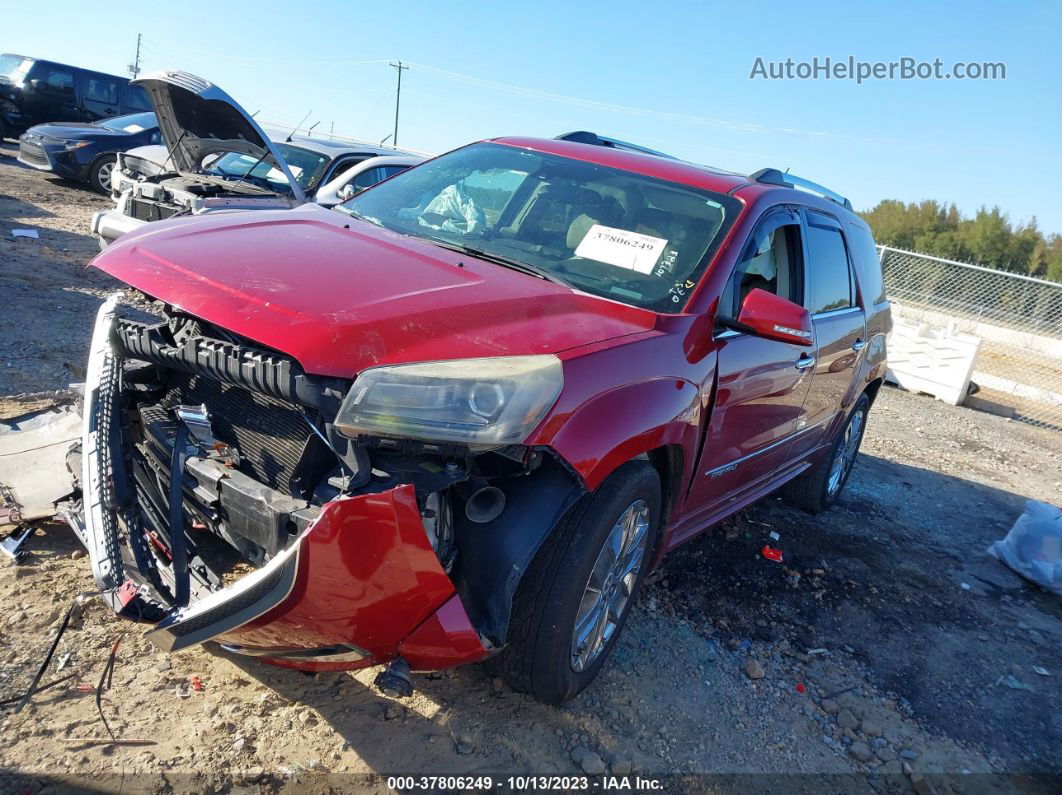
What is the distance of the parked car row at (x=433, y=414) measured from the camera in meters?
2.00

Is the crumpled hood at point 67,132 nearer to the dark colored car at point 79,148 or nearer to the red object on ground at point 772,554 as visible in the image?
the dark colored car at point 79,148

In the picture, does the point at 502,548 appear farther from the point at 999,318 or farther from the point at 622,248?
the point at 999,318

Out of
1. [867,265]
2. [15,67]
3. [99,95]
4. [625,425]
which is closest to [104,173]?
[99,95]

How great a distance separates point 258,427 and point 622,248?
157cm

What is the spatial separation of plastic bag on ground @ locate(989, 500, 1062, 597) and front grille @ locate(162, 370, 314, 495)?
4688 millimetres

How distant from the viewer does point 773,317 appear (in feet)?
9.27

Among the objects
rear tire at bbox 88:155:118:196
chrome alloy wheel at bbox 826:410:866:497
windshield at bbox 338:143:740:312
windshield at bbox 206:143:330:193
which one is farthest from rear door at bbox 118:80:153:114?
chrome alloy wheel at bbox 826:410:866:497

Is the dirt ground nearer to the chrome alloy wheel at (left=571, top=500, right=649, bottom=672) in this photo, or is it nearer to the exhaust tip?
the chrome alloy wheel at (left=571, top=500, right=649, bottom=672)

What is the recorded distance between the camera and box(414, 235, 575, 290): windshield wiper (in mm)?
2871

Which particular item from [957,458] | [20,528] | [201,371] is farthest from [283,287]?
[957,458]

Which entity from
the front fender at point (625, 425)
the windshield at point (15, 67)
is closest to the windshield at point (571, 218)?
the front fender at point (625, 425)

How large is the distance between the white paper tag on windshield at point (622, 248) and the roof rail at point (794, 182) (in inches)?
38.4

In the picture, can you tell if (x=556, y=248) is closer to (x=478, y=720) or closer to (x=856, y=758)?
(x=478, y=720)

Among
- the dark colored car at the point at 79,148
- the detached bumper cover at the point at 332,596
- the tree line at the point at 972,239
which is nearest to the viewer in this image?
the detached bumper cover at the point at 332,596
